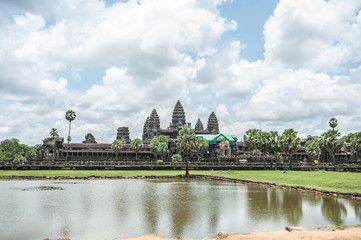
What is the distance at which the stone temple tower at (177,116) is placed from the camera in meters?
174

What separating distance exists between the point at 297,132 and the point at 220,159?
38709mm

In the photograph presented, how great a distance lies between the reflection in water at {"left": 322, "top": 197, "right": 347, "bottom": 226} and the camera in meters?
21.1

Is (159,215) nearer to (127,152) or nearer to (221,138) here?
(127,152)

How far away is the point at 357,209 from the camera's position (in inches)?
971

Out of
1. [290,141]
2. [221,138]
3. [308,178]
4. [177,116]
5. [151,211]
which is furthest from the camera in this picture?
[177,116]

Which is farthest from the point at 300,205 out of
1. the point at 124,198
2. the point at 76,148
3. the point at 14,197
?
the point at 76,148

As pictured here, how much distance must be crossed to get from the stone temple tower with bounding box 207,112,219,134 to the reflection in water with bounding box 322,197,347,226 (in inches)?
6009

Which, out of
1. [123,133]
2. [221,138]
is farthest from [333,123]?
[123,133]

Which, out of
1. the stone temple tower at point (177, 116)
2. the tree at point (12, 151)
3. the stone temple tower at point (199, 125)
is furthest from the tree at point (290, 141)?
the stone temple tower at point (199, 125)

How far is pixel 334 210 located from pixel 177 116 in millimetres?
152881

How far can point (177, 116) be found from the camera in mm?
176500

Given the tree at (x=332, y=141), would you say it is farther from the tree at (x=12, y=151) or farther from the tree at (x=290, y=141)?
the tree at (x=12, y=151)

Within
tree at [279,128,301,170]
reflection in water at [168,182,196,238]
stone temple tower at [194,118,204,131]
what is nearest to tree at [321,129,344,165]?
tree at [279,128,301,170]

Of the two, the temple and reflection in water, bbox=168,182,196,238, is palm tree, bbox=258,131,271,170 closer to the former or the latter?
the temple
